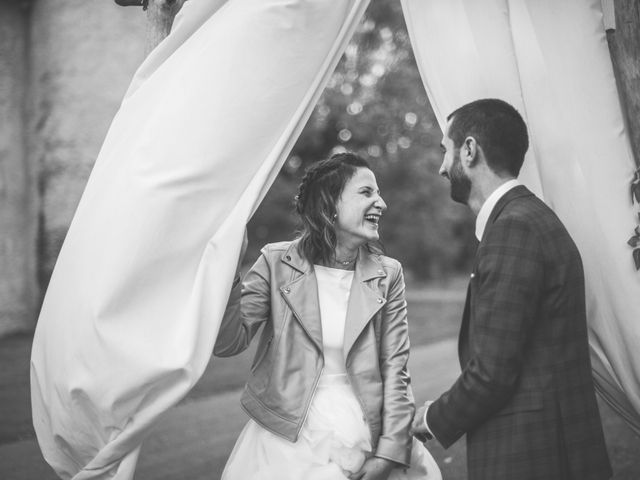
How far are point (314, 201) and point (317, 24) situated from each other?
0.97 m

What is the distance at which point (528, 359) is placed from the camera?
7.59 feet

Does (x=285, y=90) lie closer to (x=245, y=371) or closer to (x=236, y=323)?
(x=236, y=323)

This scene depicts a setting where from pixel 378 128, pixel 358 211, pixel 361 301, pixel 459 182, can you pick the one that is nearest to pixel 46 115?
pixel 358 211

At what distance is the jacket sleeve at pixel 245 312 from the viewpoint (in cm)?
258

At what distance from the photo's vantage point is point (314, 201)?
3301 millimetres

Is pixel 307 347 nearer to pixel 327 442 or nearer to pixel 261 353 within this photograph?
pixel 261 353

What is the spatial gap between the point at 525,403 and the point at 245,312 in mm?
1268

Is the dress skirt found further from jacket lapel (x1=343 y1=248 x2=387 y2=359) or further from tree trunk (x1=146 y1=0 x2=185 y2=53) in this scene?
tree trunk (x1=146 y1=0 x2=185 y2=53)

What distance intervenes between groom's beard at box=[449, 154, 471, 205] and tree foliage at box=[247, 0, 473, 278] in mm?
14425

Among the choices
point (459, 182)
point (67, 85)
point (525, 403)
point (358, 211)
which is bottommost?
point (525, 403)

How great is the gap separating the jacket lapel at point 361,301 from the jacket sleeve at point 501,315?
0.66 meters

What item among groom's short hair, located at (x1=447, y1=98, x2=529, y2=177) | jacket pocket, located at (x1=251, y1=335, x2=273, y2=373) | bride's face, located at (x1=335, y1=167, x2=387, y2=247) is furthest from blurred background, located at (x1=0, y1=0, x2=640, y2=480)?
groom's short hair, located at (x1=447, y1=98, x2=529, y2=177)

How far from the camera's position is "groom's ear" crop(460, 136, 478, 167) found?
2492 mm

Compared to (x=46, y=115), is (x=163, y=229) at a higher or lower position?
lower
